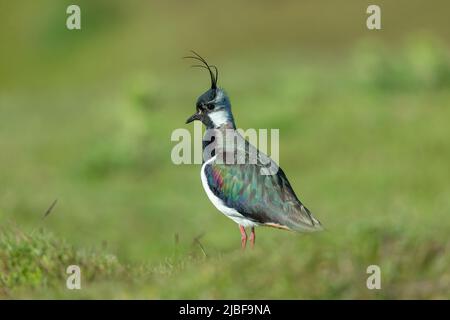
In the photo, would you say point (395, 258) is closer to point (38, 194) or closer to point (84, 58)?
point (38, 194)

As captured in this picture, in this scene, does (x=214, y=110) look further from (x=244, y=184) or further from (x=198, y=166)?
(x=198, y=166)

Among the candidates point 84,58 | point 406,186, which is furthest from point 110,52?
point 406,186

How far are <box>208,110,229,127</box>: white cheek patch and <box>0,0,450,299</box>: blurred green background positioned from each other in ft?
3.02

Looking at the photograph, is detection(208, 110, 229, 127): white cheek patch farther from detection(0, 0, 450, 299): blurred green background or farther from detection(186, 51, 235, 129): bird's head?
detection(0, 0, 450, 299): blurred green background

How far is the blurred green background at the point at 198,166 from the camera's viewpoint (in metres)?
6.75

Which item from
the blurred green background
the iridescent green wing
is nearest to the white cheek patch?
the iridescent green wing

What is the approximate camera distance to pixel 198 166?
56.9 feet

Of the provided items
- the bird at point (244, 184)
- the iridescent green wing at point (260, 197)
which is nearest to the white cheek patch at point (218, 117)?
the bird at point (244, 184)

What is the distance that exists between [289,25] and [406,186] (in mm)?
16078

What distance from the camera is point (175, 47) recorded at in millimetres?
29172

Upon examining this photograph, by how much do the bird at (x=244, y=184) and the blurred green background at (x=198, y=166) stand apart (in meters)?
0.26

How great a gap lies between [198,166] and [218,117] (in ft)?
34.1

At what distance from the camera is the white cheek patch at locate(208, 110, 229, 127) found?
6.94 m
